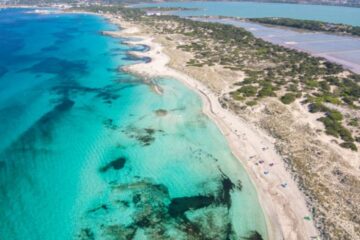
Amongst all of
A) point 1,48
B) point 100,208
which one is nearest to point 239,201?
point 100,208

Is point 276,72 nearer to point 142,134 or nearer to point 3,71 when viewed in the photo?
point 142,134

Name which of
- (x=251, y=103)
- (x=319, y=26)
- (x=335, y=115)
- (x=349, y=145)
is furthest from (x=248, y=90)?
→ (x=319, y=26)

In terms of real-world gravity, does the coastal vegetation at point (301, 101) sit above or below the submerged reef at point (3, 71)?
above

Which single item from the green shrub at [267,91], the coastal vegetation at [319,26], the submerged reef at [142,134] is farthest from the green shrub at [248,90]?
the coastal vegetation at [319,26]

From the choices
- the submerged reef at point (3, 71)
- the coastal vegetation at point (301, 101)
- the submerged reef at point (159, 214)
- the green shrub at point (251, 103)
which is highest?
the green shrub at point (251, 103)

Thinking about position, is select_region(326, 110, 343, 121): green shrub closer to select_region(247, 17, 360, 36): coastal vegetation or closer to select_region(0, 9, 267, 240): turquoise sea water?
select_region(0, 9, 267, 240): turquoise sea water

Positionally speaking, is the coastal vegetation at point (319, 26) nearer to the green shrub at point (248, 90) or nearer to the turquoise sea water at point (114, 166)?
the green shrub at point (248, 90)
